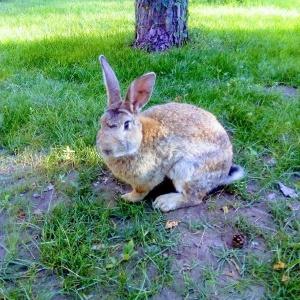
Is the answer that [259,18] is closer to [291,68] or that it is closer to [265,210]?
[291,68]

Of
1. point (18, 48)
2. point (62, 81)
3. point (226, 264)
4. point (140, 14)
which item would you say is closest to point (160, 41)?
point (140, 14)

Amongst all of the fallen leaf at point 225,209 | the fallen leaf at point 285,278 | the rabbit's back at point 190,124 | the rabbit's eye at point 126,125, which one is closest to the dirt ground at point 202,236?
the fallen leaf at point 225,209

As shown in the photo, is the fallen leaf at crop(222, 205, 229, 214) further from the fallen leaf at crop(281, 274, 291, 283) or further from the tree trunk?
the tree trunk

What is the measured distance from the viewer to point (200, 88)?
435 centimetres

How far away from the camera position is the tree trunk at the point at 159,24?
516 cm

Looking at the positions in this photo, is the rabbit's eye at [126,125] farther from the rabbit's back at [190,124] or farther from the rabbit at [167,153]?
the rabbit's back at [190,124]

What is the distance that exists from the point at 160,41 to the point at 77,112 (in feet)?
6.63

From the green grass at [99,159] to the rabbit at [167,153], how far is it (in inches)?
6.6

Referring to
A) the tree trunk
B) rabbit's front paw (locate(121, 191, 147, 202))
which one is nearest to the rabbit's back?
rabbit's front paw (locate(121, 191, 147, 202))

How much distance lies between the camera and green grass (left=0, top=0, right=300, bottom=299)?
2.29 meters

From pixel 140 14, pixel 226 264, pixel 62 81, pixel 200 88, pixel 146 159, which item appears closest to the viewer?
pixel 226 264

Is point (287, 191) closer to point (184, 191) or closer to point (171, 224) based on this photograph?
point (184, 191)

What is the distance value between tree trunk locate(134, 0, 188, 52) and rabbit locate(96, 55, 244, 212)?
102 inches

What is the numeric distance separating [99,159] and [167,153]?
695 millimetres
